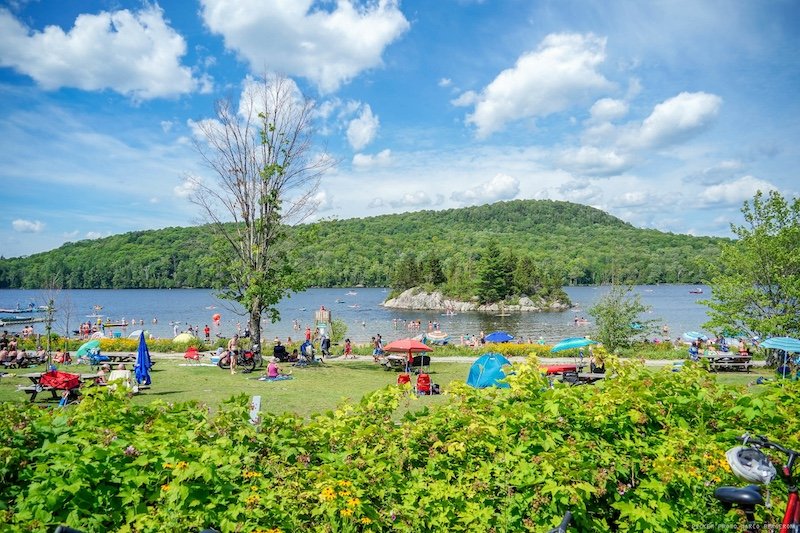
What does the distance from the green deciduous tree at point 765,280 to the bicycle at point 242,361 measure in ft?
66.8

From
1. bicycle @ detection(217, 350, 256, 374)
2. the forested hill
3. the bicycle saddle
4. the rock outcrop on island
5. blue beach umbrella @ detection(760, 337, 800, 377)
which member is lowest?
the rock outcrop on island

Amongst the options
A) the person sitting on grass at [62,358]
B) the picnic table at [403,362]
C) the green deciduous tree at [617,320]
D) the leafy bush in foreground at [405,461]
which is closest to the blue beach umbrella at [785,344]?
the green deciduous tree at [617,320]

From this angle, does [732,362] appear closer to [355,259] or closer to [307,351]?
[307,351]

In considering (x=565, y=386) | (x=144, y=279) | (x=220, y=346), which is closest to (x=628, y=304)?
(x=220, y=346)

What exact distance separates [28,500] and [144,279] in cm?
19865

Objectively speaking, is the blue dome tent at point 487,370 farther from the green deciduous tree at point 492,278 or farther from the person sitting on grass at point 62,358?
the green deciduous tree at point 492,278

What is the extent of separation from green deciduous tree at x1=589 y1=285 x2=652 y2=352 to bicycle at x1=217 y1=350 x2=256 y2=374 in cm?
1814

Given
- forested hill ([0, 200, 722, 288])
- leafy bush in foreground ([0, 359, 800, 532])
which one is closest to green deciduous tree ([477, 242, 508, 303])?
forested hill ([0, 200, 722, 288])

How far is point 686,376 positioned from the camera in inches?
187

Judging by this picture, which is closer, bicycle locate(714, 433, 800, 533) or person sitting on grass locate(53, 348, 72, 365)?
bicycle locate(714, 433, 800, 533)

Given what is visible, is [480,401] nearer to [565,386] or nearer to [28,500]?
[565,386]

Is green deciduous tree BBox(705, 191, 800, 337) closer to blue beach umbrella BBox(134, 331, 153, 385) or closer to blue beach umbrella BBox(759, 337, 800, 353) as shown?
blue beach umbrella BBox(759, 337, 800, 353)

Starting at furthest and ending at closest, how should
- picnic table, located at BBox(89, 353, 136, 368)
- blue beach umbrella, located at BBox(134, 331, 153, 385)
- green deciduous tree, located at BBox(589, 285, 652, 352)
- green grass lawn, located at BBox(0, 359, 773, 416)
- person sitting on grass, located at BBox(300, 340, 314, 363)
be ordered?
green deciduous tree, located at BBox(589, 285, 652, 352), person sitting on grass, located at BBox(300, 340, 314, 363), picnic table, located at BBox(89, 353, 136, 368), blue beach umbrella, located at BBox(134, 331, 153, 385), green grass lawn, located at BBox(0, 359, 773, 416)

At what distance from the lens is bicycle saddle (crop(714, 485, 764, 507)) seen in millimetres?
3016
